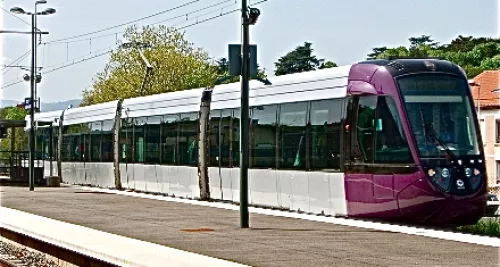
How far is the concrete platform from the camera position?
1642 cm

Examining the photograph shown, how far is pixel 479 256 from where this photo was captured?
16.7m

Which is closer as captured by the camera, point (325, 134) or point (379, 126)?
point (379, 126)

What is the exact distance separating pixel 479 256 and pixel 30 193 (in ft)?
92.3

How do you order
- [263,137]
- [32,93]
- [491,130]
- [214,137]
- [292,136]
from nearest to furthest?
1. [292,136]
2. [263,137]
3. [214,137]
4. [32,93]
5. [491,130]

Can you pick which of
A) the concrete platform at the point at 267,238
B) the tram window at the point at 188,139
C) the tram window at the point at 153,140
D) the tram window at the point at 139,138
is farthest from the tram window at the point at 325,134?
the tram window at the point at 139,138

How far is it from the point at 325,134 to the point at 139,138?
53.3 feet

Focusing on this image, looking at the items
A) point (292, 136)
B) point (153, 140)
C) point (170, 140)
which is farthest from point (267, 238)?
point (153, 140)

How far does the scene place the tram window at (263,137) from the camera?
27719 mm

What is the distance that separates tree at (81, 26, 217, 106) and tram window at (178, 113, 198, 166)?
195 feet

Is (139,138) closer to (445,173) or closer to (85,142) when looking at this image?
(85,142)

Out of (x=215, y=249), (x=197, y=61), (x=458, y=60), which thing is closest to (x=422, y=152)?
(x=215, y=249)

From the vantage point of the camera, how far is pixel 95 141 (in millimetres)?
46250

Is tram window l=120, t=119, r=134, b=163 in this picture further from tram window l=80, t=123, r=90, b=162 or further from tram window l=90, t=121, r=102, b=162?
tram window l=80, t=123, r=90, b=162

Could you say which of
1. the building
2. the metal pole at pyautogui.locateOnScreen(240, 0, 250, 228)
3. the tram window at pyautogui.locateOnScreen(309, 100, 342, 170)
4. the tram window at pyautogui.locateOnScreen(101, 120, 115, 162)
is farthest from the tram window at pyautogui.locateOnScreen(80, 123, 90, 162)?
the building
